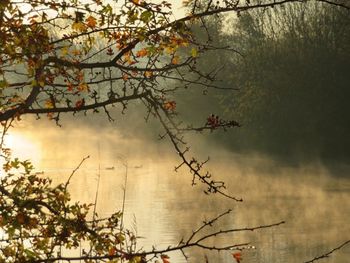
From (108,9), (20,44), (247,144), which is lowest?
(20,44)

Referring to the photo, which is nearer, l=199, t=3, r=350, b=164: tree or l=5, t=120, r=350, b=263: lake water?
l=5, t=120, r=350, b=263: lake water

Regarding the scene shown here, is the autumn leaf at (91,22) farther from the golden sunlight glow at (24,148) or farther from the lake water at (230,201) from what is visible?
the golden sunlight glow at (24,148)

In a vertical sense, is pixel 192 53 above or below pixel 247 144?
below

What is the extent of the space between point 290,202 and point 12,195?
1890 cm

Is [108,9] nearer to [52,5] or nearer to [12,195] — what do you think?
[52,5]

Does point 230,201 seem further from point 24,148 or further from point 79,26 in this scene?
point 24,148

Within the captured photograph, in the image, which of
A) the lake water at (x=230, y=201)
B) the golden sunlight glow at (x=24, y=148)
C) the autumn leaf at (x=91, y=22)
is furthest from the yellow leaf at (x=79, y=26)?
the golden sunlight glow at (x=24, y=148)

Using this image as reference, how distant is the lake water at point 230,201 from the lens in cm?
1699

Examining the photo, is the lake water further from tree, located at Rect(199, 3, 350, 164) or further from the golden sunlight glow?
tree, located at Rect(199, 3, 350, 164)

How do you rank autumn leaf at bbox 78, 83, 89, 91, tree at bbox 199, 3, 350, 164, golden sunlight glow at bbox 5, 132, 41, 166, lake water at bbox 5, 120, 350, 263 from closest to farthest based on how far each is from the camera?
autumn leaf at bbox 78, 83, 89, 91 < lake water at bbox 5, 120, 350, 263 < tree at bbox 199, 3, 350, 164 < golden sunlight glow at bbox 5, 132, 41, 166

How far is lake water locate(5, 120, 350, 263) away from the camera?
1699 centimetres

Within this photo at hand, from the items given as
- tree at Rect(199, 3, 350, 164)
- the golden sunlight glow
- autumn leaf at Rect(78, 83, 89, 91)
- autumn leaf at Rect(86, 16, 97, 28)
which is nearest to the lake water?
the golden sunlight glow

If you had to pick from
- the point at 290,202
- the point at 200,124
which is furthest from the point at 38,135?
the point at 290,202

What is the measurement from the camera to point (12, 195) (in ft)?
16.5
